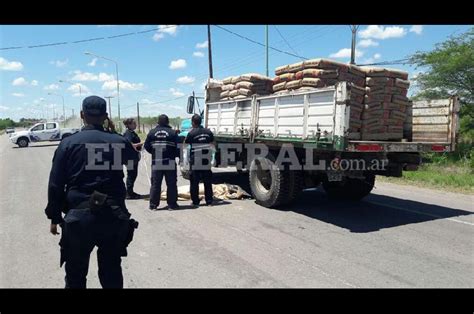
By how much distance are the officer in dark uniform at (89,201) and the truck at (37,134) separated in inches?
1109

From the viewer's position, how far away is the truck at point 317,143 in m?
6.01

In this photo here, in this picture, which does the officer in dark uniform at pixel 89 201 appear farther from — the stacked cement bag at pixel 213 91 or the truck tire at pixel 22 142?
the truck tire at pixel 22 142

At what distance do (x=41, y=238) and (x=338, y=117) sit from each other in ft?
14.8

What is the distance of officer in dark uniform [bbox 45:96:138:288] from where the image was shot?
2957mm

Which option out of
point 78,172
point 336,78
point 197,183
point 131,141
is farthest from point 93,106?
point 131,141

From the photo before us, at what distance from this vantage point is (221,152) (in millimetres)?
9125

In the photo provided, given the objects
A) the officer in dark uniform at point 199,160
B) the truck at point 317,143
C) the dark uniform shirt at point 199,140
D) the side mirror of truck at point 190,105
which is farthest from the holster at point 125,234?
the side mirror of truck at point 190,105

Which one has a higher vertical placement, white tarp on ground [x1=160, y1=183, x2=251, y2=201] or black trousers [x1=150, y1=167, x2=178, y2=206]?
black trousers [x1=150, y1=167, x2=178, y2=206]

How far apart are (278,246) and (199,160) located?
3213 mm

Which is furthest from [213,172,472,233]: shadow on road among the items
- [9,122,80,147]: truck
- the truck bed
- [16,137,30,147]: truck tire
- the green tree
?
[16,137,30,147]: truck tire

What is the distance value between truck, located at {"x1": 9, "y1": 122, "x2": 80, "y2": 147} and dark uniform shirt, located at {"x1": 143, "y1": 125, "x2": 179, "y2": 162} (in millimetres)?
24076

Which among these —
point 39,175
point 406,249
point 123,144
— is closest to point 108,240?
point 123,144

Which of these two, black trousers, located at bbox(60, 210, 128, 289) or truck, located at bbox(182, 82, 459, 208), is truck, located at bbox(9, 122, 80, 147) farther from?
black trousers, located at bbox(60, 210, 128, 289)

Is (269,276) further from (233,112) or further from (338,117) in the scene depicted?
(233,112)
